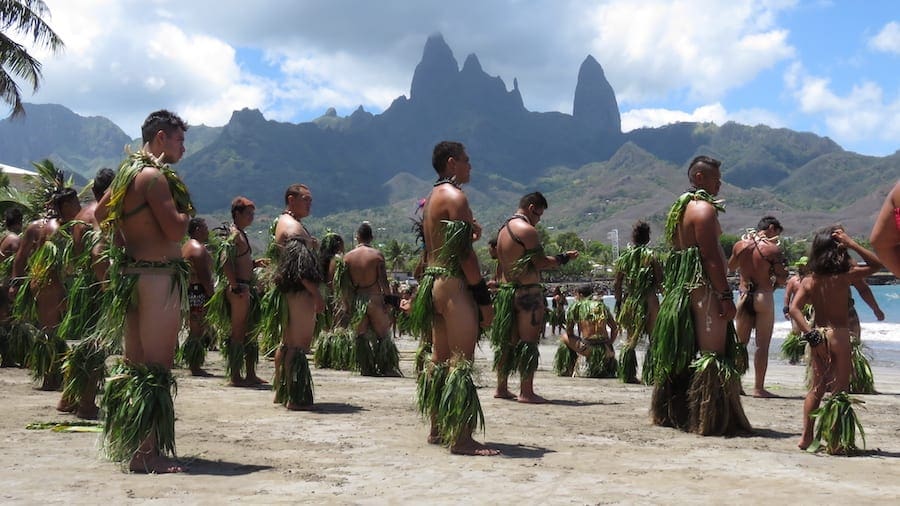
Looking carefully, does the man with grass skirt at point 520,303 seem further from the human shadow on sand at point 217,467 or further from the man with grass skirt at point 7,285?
the man with grass skirt at point 7,285

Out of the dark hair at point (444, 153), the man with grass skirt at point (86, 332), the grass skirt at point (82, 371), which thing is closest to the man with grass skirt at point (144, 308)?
the man with grass skirt at point (86, 332)

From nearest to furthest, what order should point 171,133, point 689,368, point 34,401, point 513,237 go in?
point 171,133, point 689,368, point 34,401, point 513,237

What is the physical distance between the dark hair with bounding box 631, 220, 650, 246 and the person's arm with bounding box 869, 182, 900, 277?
6.41 metres

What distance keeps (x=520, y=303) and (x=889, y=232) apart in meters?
5.04

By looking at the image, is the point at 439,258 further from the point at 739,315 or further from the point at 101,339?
the point at 739,315

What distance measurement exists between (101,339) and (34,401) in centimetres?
240

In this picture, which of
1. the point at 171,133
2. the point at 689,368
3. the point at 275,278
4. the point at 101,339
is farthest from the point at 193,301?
the point at 689,368

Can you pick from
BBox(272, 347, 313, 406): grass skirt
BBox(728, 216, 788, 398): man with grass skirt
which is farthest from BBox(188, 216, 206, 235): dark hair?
BBox(728, 216, 788, 398): man with grass skirt

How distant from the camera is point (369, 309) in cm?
1108

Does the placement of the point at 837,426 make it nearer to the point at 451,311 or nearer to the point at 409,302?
the point at 451,311

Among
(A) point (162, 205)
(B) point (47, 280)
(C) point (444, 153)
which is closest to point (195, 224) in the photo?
(B) point (47, 280)

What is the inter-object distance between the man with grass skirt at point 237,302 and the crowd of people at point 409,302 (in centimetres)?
2

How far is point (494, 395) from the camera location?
8789mm

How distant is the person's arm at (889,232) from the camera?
328cm
